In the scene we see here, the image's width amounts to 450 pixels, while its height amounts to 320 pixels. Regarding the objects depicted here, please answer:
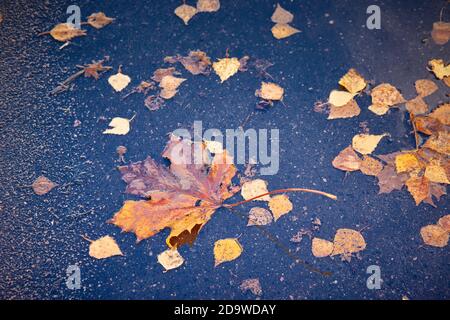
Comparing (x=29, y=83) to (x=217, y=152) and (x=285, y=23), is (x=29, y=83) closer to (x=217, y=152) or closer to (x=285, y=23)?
(x=217, y=152)

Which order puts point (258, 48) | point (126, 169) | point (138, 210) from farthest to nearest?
1. point (258, 48)
2. point (126, 169)
3. point (138, 210)

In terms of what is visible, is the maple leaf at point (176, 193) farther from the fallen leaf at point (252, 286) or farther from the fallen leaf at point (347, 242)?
the fallen leaf at point (347, 242)

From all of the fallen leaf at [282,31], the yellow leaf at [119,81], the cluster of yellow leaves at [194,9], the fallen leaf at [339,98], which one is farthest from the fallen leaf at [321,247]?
the cluster of yellow leaves at [194,9]

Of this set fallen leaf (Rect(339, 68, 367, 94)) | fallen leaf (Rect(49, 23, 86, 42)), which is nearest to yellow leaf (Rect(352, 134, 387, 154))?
fallen leaf (Rect(339, 68, 367, 94))

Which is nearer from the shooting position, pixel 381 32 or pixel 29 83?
pixel 29 83

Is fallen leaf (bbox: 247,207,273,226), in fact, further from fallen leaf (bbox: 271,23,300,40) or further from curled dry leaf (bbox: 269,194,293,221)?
fallen leaf (bbox: 271,23,300,40)

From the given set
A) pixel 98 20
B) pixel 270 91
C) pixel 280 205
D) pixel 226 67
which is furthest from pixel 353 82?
pixel 98 20
